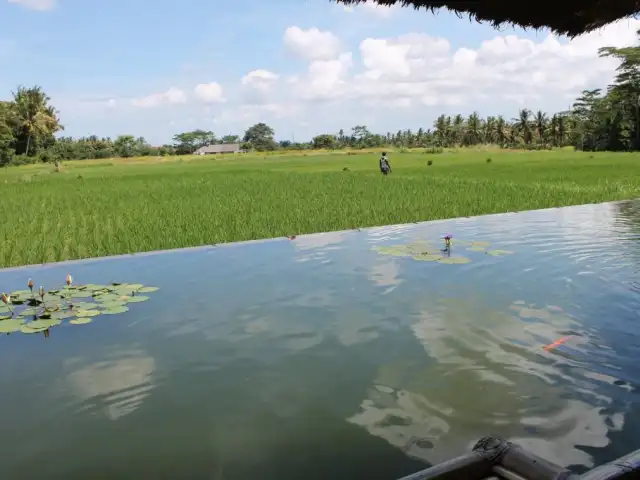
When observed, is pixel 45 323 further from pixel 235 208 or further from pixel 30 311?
pixel 235 208

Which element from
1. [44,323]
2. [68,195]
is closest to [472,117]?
[68,195]

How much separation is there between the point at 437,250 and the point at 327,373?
337 cm

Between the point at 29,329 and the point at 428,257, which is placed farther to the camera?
the point at 428,257

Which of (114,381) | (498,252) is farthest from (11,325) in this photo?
(498,252)

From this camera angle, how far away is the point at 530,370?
316 centimetres

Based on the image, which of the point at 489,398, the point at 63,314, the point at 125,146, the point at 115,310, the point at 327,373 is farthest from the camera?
the point at 125,146

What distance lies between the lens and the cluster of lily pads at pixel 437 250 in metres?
5.92

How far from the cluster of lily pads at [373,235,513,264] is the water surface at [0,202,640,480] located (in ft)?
1.08

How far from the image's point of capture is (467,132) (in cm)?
5319

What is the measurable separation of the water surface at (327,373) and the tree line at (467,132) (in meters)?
31.5

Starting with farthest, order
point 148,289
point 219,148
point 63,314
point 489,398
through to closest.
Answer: point 219,148
point 148,289
point 63,314
point 489,398

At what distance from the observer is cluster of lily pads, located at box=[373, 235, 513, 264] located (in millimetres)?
5922

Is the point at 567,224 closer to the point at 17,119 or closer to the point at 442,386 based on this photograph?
the point at 442,386

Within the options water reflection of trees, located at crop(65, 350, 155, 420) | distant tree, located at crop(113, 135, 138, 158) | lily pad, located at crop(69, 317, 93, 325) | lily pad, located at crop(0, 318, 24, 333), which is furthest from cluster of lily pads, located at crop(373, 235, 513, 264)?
distant tree, located at crop(113, 135, 138, 158)
